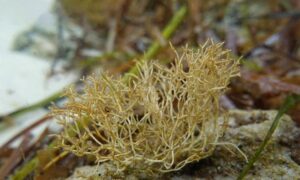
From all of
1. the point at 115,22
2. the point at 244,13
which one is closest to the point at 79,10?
the point at 115,22

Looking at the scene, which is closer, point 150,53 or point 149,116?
point 149,116

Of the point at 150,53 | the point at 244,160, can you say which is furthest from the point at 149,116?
the point at 150,53

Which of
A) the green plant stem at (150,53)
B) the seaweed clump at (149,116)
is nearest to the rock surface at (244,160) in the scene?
the seaweed clump at (149,116)

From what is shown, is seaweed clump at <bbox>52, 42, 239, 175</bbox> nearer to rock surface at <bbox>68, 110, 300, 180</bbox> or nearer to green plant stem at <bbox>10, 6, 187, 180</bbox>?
rock surface at <bbox>68, 110, 300, 180</bbox>

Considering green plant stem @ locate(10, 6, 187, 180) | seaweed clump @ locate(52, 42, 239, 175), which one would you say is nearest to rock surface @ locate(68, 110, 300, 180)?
seaweed clump @ locate(52, 42, 239, 175)

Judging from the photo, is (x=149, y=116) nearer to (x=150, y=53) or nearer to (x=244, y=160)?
(x=244, y=160)

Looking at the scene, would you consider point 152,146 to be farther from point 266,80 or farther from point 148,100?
point 266,80

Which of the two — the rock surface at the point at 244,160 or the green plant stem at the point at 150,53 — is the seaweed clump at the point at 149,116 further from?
the green plant stem at the point at 150,53

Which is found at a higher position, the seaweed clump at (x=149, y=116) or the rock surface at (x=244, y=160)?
the seaweed clump at (x=149, y=116)

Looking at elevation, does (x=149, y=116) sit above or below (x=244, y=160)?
above
